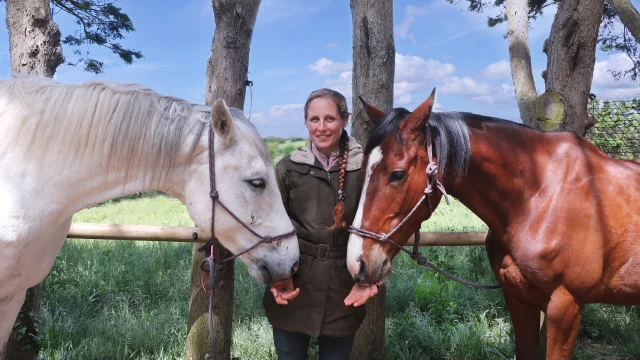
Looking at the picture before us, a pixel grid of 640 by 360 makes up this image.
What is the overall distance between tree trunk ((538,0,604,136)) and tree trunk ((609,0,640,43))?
3.35 feet

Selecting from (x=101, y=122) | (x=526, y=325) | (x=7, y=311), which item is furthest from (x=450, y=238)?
(x=7, y=311)

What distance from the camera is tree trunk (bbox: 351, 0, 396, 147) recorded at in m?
3.49

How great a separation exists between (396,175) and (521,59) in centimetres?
472

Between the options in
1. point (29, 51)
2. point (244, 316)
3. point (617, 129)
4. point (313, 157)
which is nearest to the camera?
point (313, 157)

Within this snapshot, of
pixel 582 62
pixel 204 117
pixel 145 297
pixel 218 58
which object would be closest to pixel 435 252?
pixel 582 62

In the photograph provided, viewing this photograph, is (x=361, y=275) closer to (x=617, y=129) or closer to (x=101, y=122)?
(x=101, y=122)

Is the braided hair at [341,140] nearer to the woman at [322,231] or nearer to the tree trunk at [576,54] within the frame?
the woman at [322,231]

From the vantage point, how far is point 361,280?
218 centimetres

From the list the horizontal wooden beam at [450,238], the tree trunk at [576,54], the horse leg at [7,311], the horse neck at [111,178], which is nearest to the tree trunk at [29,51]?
the horse leg at [7,311]

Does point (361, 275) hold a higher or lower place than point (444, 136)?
lower

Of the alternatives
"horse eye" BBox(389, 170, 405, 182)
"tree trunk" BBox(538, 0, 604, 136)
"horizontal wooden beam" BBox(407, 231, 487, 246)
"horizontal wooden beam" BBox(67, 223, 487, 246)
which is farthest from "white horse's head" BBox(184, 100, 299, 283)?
"tree trunk" BBox(538, 0, 604, 136)

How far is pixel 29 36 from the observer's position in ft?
10.5

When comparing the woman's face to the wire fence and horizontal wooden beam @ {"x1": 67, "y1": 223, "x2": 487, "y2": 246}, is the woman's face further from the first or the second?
the wire fence

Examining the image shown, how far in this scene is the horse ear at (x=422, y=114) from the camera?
7.08ft
